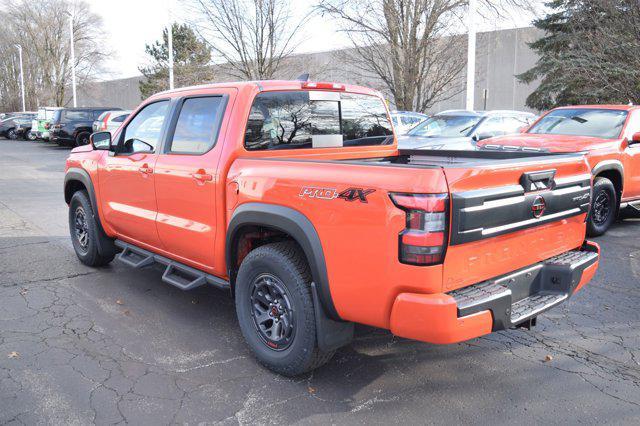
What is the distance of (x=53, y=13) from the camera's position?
2036 inches

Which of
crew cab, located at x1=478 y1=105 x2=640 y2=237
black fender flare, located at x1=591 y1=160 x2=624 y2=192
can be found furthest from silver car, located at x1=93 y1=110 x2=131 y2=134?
black fender flare, located at x1=591 y1=160 x2=624 y2=192

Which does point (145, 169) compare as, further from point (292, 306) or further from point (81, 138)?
point (81, 138)

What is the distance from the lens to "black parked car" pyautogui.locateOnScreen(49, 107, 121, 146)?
2391 centimetres

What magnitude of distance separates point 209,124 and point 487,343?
8.77ft

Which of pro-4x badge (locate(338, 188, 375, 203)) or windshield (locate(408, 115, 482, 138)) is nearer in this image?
pro-4x badge (locate(338, 188, 375, 203))

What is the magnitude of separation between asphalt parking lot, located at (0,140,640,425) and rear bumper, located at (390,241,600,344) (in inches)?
22.4

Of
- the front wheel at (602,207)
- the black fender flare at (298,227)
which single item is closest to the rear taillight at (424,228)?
the black fender flare at (298,227)

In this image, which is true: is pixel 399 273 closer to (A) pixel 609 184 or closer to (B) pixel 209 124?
(B) pixel 209 124

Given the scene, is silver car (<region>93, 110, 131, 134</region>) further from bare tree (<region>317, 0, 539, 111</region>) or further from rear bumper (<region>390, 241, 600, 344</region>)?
rear bumper (<region>390, 241, 600, 344</region>)

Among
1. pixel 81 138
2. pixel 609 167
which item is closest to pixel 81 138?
pixel 81 138

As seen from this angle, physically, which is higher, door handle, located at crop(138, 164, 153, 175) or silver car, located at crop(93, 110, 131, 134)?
silver car, located at crop(93, 110, 131, 134)

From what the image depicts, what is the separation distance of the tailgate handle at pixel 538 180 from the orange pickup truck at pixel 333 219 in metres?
0.01

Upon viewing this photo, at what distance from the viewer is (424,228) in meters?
2.67

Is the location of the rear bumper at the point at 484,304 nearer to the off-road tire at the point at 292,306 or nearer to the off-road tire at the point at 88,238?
the off-road tire at the point at 292,306
